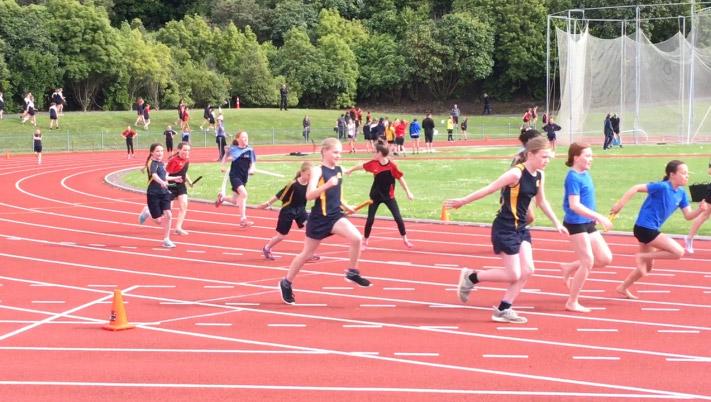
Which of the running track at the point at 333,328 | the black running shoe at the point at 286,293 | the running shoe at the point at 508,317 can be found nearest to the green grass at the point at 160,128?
the running track at the point at 333,328

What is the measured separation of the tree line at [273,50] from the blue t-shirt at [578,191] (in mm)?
52910

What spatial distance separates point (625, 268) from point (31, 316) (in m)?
7.56

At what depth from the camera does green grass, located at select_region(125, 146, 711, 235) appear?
20.5 metres

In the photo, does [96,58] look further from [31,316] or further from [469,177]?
[31,316]

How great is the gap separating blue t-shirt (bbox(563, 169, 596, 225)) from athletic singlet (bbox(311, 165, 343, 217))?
2.36 meters

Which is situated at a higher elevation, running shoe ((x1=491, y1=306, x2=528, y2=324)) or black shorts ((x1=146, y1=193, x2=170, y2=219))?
black shorts ((x1=146, y1=193, x2=170, y2=219))

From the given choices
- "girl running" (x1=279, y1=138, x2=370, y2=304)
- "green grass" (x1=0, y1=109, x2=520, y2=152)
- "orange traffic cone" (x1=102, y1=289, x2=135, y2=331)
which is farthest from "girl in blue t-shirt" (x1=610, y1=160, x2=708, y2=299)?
"green grass" (x1=0, y1=109, x2=520, y2=152)

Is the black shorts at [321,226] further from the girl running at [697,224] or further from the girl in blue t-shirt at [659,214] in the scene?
the girl running at [697,224]

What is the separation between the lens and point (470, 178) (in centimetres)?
2880

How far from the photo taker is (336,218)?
10969 millimetres

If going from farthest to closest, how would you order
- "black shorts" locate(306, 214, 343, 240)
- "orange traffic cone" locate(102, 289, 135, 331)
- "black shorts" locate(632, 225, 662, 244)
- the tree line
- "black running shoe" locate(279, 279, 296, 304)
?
the tree line, "black shorts" locate(632, 225, 662, 244), "black running shoe" locate(279, 279, 296, 304), "black shorts" locate(306, 214, 343, 240), "orange traffic cone" locate(102, 289, 135, 331)

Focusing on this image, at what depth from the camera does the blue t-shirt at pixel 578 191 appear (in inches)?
412

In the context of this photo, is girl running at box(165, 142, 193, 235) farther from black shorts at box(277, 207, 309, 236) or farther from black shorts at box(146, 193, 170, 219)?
black shorts at box(277, 207, 309, 236)

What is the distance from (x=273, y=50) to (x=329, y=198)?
217ft
